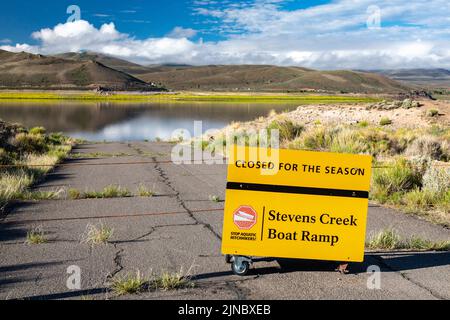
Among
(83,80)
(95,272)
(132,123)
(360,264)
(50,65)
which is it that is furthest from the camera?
(50,65)

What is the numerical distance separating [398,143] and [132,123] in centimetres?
3781

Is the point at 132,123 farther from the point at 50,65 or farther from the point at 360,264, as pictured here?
the point at 50,65

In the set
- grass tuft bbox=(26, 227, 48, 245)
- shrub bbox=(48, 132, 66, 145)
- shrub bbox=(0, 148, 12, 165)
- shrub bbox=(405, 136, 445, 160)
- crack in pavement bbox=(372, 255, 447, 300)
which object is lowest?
crack in pavement bbox=(372, 255, 447, 300)

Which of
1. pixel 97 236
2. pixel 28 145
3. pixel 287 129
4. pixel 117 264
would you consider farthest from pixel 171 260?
pixel 28 145

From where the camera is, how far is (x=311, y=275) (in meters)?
5.96

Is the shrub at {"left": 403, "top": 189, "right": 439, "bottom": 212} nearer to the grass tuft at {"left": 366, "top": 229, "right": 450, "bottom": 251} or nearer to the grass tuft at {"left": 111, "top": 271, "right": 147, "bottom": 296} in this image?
the grass tuft at {"left": 366, "top": 229, "right": 450, "bottom": 251}

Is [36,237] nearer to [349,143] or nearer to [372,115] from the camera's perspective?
[349,143]

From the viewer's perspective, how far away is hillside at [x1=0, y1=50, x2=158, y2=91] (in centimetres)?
12825

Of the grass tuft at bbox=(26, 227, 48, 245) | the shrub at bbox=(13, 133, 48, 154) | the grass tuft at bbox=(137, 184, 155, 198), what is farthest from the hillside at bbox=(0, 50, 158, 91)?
the grass tuft at bbox=(26, 227, 48, 245)

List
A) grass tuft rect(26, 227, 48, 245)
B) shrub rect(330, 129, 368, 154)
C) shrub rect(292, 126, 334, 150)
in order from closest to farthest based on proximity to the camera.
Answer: grass tuft rect(26, 227, 48, 245), shrub rect(330, 129, 368, 154), shrub rect(292, 126, 334, 150)

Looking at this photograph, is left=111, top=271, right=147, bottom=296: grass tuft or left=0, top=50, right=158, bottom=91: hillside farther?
left=0, top=50, right=158, bottom=91: hillside

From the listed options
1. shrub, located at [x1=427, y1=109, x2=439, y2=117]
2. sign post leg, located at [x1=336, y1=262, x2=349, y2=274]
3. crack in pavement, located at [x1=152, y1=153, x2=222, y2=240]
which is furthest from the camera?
shrub, located at [x1=427, y1=109, x2=439, y2=117]

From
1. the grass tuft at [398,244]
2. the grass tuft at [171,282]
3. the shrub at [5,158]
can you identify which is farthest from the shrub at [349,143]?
the grass tuft at [171,282]
